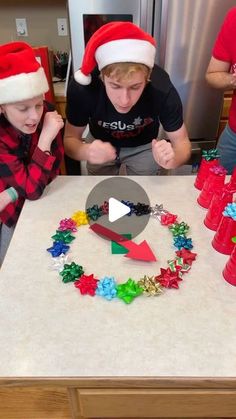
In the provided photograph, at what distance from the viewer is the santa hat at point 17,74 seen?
94 cm

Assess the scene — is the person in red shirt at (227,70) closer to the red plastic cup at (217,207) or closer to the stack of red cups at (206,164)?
the stack of red cups at (206,164)

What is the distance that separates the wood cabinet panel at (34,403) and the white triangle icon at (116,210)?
0.47 meters

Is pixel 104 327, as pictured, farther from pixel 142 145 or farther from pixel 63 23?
pixel 63 23

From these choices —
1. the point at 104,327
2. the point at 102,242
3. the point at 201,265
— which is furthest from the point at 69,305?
the point at 201,265

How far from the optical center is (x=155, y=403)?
67cm

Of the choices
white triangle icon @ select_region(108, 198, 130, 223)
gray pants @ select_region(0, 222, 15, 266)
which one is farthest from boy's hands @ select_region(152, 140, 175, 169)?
gray pants @ select_region(0, 222, 15, 266)

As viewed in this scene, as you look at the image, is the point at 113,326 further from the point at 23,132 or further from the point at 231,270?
the point at 23,132

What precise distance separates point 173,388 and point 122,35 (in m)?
0.98

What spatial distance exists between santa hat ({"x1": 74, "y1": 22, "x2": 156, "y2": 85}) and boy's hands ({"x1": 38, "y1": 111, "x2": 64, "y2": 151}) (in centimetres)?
22

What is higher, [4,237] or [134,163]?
[134,163]

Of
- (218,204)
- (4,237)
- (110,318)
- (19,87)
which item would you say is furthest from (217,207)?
(4,237)

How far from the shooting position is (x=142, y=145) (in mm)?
1430

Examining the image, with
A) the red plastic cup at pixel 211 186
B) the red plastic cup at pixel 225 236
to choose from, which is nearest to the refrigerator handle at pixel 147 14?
the red plastic cup at pixel 211 186

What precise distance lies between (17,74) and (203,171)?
64 centimetres
